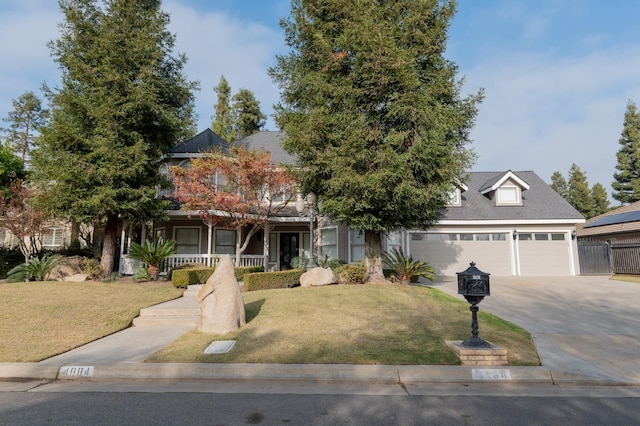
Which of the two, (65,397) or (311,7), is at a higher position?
(311,7)

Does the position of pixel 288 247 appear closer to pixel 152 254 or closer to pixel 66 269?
pixel 152 254

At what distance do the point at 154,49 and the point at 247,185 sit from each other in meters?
6.61

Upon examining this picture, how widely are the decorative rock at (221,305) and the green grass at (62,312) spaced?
2.25 metres

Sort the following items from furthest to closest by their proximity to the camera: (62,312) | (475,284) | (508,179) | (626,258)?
1. (508,179)
2. (626,258)
3. (62,312)
4. (475,284)

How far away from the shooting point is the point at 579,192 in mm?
42281

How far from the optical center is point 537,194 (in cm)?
2125

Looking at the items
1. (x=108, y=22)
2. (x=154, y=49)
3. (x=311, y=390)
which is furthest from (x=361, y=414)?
(x=108, y=22)

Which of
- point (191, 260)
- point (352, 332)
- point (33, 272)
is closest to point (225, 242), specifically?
point (191, 260)

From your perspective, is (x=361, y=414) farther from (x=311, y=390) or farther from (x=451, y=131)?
(x=451, y=131)

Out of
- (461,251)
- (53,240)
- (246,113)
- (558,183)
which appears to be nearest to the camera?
(461,251)

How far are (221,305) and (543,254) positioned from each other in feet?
59.4

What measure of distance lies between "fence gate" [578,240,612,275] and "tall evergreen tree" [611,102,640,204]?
2527cm

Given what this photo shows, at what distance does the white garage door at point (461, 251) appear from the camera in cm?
1909

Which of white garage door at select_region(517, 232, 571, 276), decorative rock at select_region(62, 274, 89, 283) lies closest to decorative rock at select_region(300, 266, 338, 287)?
decorative rock at select_region(62, 274, 89, 283)
